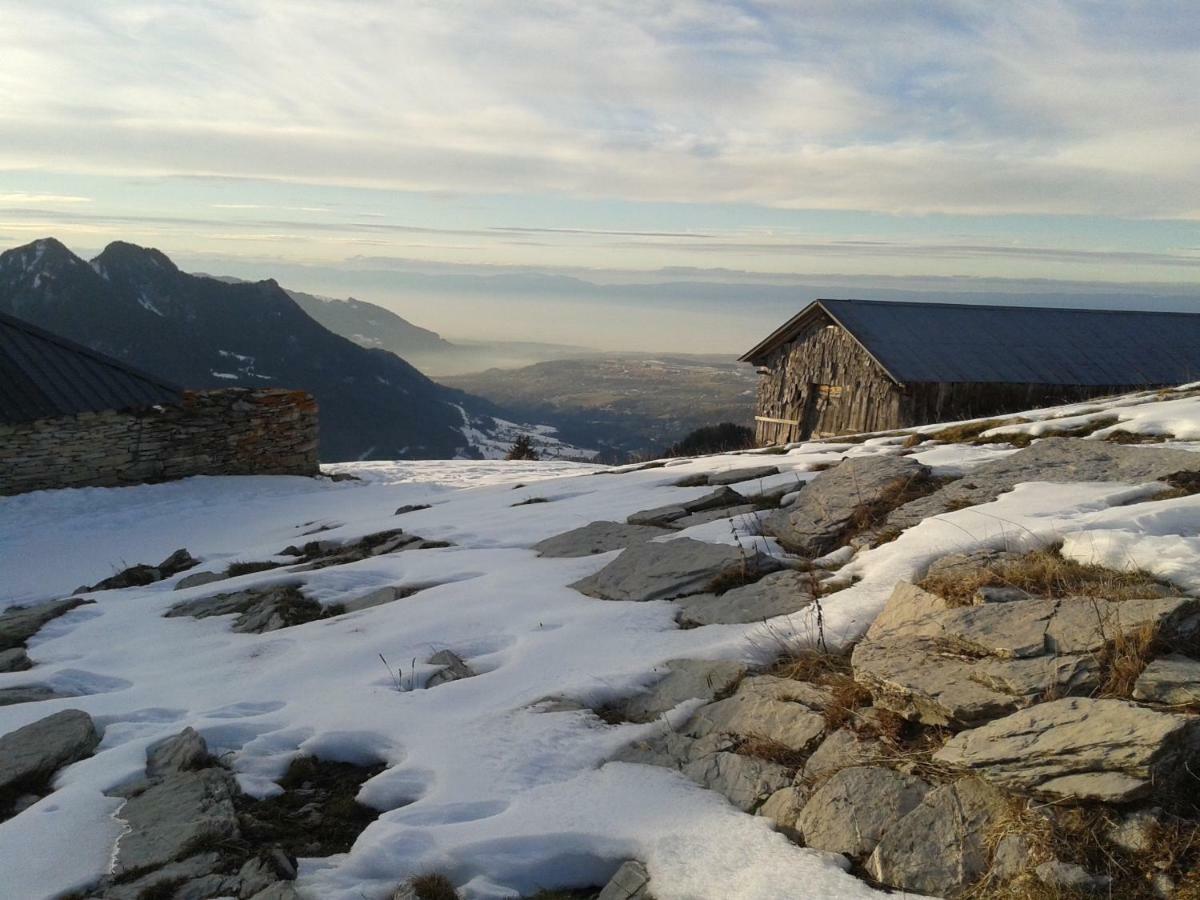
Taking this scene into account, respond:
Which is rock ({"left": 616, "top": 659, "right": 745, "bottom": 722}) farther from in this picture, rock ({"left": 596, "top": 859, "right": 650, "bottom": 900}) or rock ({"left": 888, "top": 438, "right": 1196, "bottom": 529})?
rock ({"left": 888, "top": 438, "right": 1196, "bottom": 529})

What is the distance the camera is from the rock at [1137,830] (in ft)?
9.57

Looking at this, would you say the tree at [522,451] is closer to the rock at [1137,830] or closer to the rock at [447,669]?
the rock at [447,669]

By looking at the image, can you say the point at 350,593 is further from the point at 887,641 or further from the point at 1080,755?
the point at 1080,755

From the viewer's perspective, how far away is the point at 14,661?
6.76 metres

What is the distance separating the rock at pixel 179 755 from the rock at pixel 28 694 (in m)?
1.63

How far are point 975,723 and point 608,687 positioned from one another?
204 cm

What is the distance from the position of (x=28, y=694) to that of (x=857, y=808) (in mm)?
5610

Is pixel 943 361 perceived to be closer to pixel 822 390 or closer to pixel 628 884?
pixel 822 390

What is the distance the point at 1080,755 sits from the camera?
123 inches

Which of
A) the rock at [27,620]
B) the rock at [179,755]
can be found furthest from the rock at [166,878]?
the rock at [27,620]

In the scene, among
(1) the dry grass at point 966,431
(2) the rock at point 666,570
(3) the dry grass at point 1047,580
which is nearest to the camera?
(3) the dry grass at point 1047,580

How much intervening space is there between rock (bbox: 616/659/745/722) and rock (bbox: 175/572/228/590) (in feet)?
20.1

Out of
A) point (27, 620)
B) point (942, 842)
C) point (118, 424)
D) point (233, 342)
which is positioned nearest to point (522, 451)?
point (118, 424)

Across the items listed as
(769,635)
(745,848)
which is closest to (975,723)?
→ (745,848)
